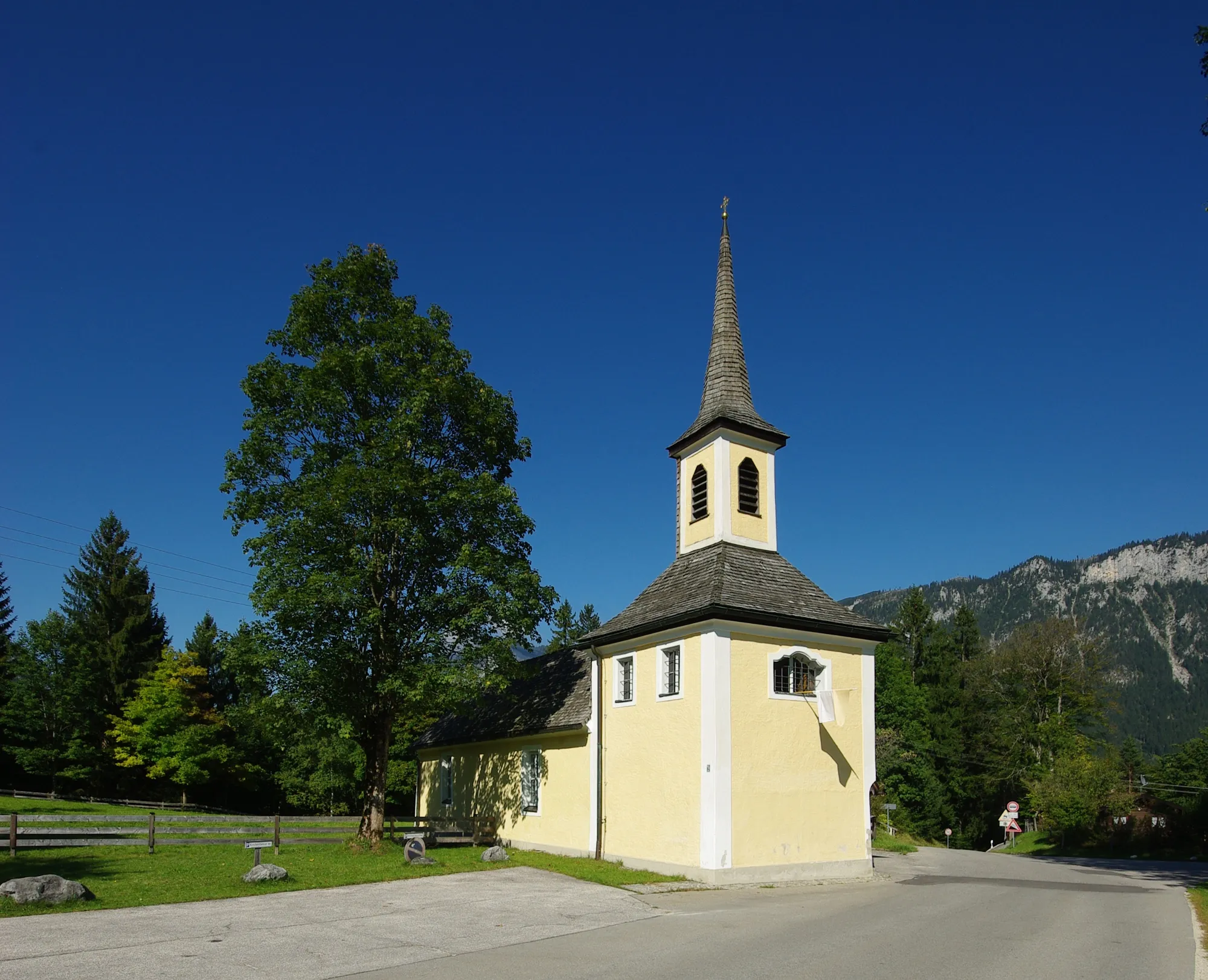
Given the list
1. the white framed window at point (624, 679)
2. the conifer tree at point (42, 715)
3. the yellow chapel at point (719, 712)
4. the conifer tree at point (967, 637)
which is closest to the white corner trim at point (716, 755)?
the yellow chapel at point (719, 712)

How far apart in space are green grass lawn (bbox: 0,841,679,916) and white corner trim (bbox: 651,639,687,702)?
12.4ft

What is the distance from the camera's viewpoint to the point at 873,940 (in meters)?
11.3

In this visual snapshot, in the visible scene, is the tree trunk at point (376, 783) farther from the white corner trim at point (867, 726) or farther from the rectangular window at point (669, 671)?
the white corner trim at point (867, 726)

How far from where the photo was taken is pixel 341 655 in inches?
828

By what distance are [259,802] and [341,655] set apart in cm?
3568

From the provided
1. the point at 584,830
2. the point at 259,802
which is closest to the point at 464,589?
the point at 584,830

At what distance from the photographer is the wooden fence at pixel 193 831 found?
1906cm

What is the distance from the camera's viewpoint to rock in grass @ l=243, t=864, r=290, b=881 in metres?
15.3

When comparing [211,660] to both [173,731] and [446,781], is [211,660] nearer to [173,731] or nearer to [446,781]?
[173,731]

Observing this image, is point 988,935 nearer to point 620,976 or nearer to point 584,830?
point 620,976

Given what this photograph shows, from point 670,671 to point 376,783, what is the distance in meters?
8.67

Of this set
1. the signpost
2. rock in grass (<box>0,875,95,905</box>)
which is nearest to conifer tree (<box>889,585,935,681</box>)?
the signpost

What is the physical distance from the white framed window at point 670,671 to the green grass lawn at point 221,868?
12.8ft

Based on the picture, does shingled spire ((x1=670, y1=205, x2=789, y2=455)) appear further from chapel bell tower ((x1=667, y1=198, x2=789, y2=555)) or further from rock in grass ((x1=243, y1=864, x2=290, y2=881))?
rock in grass ((x1=243, y1=864, x2=290, y2=881))
